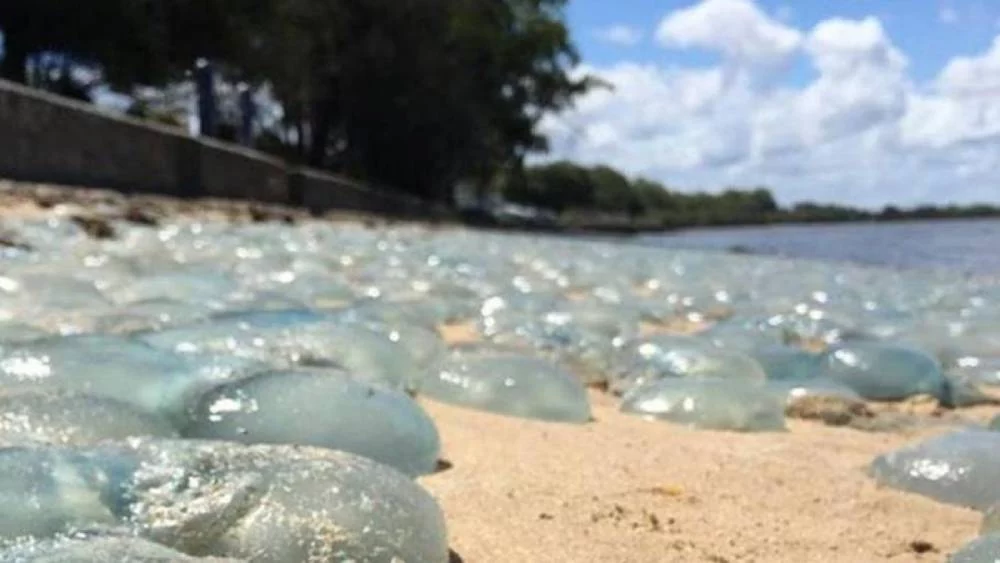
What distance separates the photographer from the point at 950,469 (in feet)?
5.27

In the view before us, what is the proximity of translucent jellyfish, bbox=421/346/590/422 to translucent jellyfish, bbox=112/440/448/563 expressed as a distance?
789 mm

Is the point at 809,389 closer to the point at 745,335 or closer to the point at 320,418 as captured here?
the point at 745,335

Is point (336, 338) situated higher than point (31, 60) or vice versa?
point (31, 60)

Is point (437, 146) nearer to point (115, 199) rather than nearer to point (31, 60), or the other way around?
point (31, 60)

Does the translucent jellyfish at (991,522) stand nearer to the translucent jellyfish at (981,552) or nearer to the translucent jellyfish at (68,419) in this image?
the translucent jellyfish at (981,552)

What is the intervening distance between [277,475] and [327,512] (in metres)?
0.07

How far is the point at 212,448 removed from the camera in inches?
45.8

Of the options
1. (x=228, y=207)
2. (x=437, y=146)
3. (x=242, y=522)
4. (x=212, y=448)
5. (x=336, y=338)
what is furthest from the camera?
(x=437, y=146)

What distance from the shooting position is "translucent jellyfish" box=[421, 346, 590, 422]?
1.94 meters

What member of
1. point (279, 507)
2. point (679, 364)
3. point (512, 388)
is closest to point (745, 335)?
point (679, 364)

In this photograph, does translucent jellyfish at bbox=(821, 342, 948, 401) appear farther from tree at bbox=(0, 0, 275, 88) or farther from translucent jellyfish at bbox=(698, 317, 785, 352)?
tree at bbox=(0, 0, 275, 88)

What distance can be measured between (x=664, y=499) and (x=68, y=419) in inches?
24.9

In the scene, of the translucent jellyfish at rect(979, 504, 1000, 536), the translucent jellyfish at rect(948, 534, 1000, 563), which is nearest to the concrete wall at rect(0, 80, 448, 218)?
the translucent jellyfish at rect(979, 504, 1000, 536)

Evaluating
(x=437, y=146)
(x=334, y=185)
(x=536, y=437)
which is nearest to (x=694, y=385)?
(x=536, y=437)
